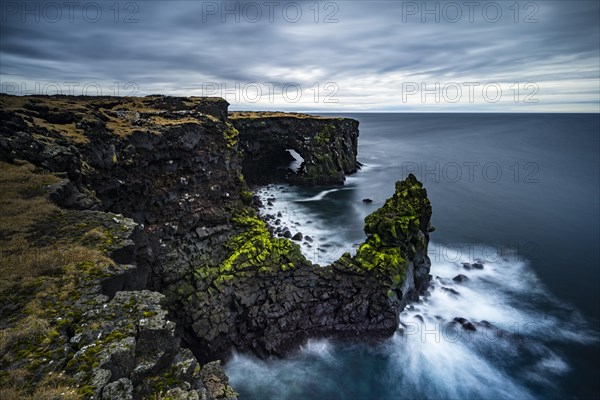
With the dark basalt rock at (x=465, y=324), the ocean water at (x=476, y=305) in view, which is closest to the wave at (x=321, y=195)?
the ocean water at (x=476, y=305)

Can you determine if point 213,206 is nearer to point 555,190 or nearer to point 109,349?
point 109,349

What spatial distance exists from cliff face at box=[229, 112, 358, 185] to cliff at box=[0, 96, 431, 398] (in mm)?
25768

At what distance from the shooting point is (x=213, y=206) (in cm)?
2927

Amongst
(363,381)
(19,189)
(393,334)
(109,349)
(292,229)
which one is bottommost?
(363,381)

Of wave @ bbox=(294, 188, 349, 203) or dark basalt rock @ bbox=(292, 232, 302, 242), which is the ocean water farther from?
dark basalt rock @ bbox=(292, 232, 302, 242)

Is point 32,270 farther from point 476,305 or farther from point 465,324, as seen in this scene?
point 476,305

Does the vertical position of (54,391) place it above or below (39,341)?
Result: below

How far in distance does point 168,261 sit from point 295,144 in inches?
1719

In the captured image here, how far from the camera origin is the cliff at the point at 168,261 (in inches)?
344

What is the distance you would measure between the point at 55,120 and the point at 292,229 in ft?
88.9

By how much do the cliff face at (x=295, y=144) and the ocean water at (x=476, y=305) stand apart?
3.95m

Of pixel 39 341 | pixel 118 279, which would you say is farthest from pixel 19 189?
pixel 39 341

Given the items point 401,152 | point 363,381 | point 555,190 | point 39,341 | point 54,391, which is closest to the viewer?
point 54,391

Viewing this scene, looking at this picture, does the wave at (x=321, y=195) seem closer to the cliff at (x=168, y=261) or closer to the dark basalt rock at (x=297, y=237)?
the dark basalt rock at (x=297, y=237)
